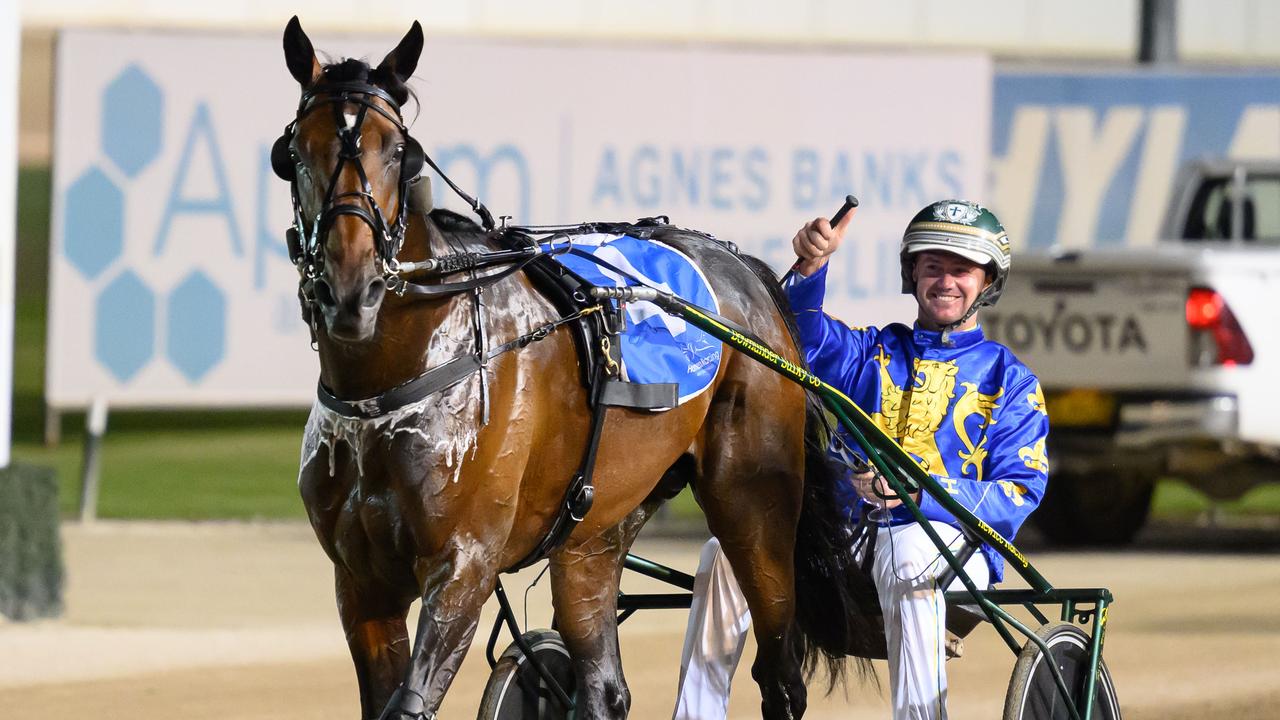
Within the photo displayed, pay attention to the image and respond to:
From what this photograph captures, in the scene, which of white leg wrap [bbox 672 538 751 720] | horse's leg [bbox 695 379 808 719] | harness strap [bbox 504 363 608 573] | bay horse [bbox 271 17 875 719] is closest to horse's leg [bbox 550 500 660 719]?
bay horse [bbox 271 17 875 719]

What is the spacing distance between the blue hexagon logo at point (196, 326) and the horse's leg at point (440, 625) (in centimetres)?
849

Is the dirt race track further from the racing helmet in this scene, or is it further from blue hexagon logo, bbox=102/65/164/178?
blue hexagon logo, bbox=102/65/164/178

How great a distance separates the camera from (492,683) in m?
5.19

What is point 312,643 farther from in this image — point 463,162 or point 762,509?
point 463,162

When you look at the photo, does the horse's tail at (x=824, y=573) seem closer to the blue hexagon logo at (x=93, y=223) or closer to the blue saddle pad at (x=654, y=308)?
the blue saddle pad at (x=654, y=308)

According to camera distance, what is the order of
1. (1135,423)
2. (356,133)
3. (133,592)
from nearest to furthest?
(356,133) → (133,592) → (1135,423)

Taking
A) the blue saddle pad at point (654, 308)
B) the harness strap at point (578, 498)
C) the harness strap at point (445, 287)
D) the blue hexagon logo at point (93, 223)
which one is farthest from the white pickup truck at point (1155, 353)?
the harness strap at point (445, 287)

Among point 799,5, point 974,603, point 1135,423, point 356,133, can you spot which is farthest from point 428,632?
point 799,5

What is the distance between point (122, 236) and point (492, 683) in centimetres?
801

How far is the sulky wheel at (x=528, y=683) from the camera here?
5180 millimetres

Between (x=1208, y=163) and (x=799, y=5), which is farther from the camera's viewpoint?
(x=799, y=5)

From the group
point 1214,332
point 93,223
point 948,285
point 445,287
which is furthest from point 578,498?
point 93,223

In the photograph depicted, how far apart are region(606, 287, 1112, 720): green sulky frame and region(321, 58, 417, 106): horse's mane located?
654 millimetres

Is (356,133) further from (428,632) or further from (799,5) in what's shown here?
A: (799,5)
